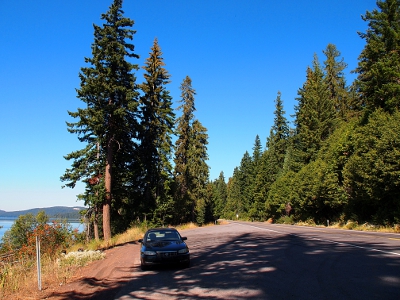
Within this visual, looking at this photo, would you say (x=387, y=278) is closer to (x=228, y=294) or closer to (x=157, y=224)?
(x=228, y=294)

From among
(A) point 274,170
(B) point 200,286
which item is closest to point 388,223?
(B) point 200,286

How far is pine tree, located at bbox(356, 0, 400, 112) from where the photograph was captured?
92.6 ft

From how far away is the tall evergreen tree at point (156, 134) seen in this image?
35.6 m

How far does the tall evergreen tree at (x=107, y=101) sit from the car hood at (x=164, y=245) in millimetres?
11782

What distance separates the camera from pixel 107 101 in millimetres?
24000

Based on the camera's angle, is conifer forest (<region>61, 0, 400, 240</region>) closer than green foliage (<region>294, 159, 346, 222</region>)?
Yes

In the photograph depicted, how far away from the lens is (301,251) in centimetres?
1315

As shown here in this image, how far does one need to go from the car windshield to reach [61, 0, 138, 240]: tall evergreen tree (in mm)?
10695

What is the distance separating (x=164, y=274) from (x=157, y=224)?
24771 mm

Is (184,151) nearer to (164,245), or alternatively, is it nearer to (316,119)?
(316,119)

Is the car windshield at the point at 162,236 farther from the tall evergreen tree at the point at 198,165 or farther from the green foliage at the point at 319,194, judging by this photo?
the tall evergreen tree at the point at 198,165

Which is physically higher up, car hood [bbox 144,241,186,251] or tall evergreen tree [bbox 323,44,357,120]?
tall evergreen tree [bbox 323,44,357,120]

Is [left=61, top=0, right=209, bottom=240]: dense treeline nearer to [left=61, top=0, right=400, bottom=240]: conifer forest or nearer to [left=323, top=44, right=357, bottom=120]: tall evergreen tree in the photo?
[left=61, top=0, right=400, bottom=240]: conifer forest

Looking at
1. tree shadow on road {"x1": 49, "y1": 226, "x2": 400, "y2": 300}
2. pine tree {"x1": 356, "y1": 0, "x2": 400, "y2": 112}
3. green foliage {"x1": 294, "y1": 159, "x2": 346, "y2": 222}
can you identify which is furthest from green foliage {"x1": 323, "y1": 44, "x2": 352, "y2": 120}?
tree shadow on road {"x1": 49, "y1": 226, "x2": 400, "y2": 300}
